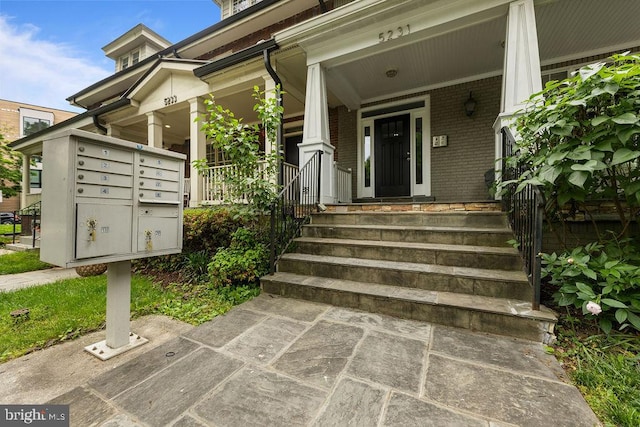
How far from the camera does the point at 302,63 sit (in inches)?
199

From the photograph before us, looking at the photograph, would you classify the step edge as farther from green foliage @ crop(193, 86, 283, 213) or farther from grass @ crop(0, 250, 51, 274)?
grass @ crop(0, 250, 51, 274)

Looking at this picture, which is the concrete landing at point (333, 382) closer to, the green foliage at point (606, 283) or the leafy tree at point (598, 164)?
the green foliage at point (606, 283)

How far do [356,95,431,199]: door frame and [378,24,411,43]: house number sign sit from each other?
1.92 m

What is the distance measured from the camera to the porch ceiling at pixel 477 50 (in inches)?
142

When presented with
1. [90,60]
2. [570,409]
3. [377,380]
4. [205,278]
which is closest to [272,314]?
[377,380]

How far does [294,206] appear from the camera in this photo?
378 centimetres

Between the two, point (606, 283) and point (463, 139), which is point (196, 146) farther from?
point (606, 283)

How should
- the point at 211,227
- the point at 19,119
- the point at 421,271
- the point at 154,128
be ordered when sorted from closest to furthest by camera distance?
the point at 421,271
the point at 211,227
the point at 154,128
the point at 19,119

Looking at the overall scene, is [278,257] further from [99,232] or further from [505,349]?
[505,349]

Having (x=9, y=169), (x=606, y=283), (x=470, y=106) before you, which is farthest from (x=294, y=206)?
(x=9, y=169)

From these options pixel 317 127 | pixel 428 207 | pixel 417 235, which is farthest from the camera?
pixel 317 127

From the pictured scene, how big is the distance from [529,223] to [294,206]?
2752 mm

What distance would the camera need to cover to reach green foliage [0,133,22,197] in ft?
32.5

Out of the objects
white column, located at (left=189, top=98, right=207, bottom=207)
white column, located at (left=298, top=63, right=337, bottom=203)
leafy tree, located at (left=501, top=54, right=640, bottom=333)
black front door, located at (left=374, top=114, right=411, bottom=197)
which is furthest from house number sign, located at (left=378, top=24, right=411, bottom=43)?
white column, located at (left=189, top=98, right=207, bottom=207)
